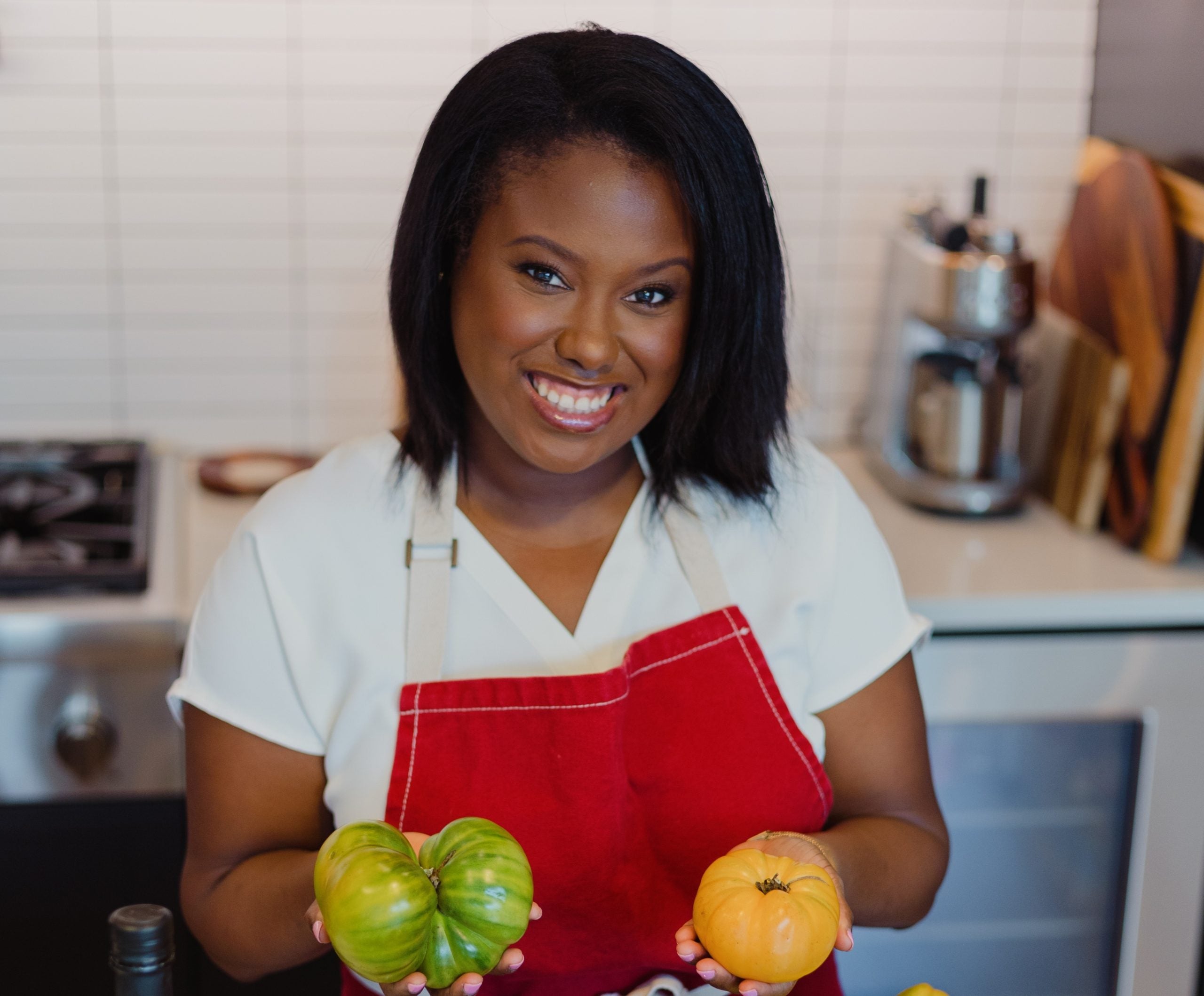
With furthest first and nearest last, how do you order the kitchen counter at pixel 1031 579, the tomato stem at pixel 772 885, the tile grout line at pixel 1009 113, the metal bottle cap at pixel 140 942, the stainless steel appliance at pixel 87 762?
the tile grout line at pixel 1009 113, the kitchen counter at pixel 1031 579, the stainless steel appliance at pixel 87 762, the tomato stem at pixel 772 885, the metal bottle cap at pixel 140 942

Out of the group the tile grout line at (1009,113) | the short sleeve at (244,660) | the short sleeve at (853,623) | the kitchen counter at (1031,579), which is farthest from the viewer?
the tile grout line at (1009,113)

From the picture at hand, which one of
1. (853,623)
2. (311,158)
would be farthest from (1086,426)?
(311,158)

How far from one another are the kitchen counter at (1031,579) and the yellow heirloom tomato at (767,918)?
2.57ft

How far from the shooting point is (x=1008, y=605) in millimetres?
1753

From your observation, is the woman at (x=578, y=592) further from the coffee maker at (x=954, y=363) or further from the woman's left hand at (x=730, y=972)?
the coffee maker at (x=954, y=363)

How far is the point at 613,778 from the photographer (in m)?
1.19

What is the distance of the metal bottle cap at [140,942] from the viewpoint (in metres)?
0.75

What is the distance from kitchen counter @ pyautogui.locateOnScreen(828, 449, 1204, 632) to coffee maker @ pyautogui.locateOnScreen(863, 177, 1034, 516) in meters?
0.07

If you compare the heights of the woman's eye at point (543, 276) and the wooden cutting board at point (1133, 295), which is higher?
the woman's eye at point (543, 276)

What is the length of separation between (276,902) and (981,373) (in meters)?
1.29

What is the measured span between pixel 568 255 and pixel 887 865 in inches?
24.8

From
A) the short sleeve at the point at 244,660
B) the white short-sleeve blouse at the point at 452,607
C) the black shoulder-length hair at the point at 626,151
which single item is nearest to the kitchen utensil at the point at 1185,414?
the white short-sleeve blouse at the point at 452,607

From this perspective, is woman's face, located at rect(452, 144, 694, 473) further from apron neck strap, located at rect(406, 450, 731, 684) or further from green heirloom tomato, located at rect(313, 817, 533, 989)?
green heirloom tomato, located at rect(313, 817, 533, 989)

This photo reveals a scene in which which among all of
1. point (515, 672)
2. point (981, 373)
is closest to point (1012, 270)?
point (981, 373)
